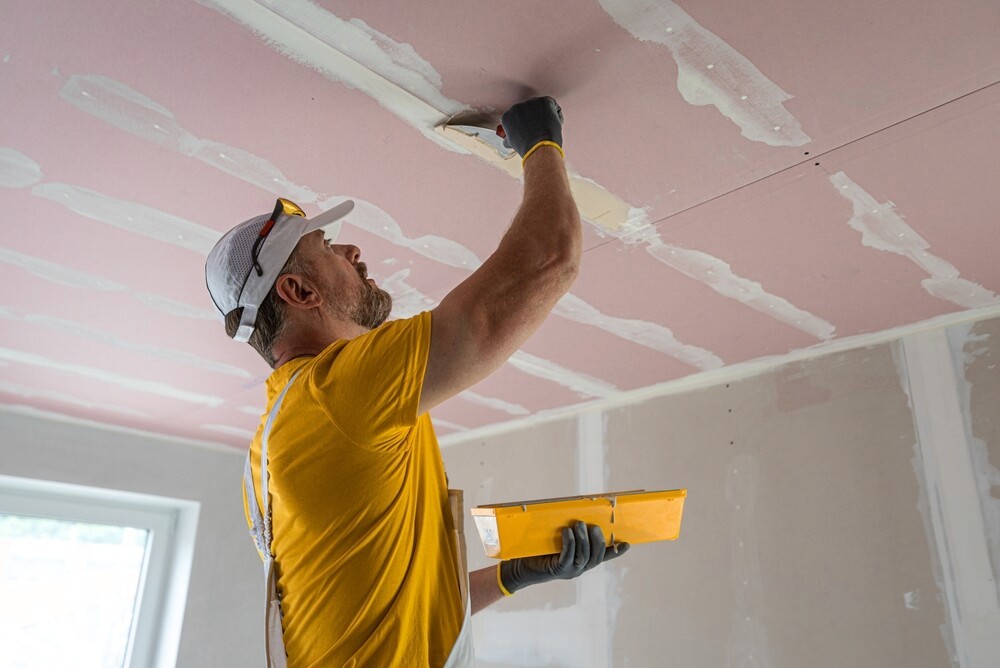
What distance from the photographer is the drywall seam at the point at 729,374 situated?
2.42 meters

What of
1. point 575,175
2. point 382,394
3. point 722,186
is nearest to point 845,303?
point 722,186

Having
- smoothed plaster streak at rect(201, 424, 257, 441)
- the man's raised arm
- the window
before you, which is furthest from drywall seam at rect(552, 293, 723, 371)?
the window

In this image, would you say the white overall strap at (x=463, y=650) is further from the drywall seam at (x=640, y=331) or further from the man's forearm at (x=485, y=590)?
the drywall seam at (x=640, y=331)

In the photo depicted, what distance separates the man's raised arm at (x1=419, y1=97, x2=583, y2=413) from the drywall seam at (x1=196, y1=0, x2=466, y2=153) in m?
0.42

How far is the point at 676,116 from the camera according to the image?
153cm

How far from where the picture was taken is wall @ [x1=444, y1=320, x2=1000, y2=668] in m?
2.25

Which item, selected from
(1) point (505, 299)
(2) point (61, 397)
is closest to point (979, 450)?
(1) point (505, 299)

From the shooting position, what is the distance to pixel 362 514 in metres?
1.14

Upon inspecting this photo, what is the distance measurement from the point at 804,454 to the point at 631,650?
99 cm

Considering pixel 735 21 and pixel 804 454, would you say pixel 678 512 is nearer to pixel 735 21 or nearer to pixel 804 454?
pixel 735 21

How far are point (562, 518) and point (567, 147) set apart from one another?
786 millimetres

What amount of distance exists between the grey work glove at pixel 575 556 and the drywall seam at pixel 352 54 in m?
0.88

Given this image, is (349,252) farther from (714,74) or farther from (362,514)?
(714,74)

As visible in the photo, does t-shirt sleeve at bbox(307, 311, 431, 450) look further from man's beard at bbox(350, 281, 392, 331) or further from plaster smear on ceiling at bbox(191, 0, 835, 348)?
plaster smear on ceiling at bbox(191, 0, 835, 348)
